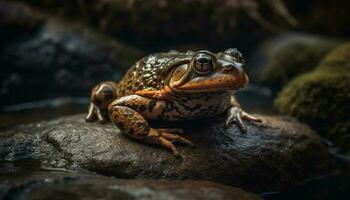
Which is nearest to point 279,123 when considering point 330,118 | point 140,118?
point 330,118

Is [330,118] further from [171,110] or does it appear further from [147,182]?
[147,182]

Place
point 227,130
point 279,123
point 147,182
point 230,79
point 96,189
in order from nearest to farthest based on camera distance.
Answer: point 96,189, point 147,182, point 230,79, point 227,130, point 279,123

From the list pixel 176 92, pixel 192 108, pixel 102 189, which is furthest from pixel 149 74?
pixel 102 189

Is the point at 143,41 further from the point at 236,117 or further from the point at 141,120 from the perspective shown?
the point at 141,120

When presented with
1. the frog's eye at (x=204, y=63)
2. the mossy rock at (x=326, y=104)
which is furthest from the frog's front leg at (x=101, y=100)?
the mossy rock at (x=326, y=104)

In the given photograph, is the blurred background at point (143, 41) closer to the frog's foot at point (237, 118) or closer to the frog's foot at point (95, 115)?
the frog's foot at point (237, 118)

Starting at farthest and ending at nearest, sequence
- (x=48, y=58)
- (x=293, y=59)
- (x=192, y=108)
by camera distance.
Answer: (x=293, y=59), (x=48, y=58), (x=192, y=108)
